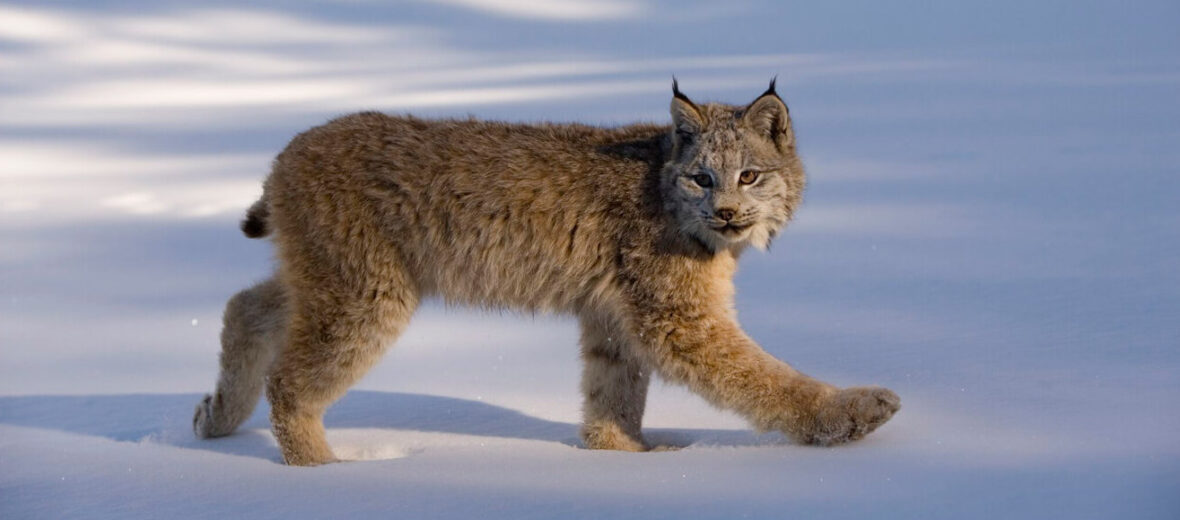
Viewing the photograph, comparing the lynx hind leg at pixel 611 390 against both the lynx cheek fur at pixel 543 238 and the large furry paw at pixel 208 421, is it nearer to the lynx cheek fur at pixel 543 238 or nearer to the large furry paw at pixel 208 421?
the lynx cheek fur at pixel 543 238

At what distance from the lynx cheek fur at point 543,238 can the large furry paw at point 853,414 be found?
25 centimetres

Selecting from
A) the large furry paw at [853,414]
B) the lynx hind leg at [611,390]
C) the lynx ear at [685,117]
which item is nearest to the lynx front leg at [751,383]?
the large furry paw at [853,414]

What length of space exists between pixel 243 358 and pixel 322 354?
607mm

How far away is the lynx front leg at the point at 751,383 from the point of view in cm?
421

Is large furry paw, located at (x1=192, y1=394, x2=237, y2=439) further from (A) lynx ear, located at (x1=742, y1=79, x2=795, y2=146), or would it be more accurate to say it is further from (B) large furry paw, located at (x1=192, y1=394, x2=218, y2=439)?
(A) lynx ear, located at (x1=742, y1=79, x2=795, y2=146)

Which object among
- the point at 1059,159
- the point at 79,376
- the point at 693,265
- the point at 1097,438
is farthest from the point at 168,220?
the point at 1097,438

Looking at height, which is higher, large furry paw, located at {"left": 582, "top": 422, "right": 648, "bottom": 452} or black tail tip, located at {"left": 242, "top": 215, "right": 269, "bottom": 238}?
black tail tip, located at {"left": 242, "top": 215, "right": 269, "bottom": 238}

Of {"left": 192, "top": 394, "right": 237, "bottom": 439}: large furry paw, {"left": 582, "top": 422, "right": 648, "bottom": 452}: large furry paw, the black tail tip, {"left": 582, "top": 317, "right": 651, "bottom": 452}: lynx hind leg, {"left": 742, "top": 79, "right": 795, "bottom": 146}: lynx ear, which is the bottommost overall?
{"left": 192, "top": 394, "right": 237, "bottom": 439}: large furry paw

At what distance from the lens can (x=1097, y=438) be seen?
3883 mm

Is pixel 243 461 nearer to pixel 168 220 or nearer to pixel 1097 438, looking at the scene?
pixel 1097 438

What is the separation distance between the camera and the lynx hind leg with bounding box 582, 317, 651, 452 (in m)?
4.84

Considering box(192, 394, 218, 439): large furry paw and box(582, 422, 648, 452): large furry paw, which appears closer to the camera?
box(582, 422, 648, 452): large furry paw

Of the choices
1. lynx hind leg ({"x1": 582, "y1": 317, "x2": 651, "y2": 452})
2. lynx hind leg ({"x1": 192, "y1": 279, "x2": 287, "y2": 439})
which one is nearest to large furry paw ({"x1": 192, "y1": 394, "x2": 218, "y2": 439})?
lynx hind leg ({"x1": 192, "y1": 279, "x2": 287, "y2": 439})

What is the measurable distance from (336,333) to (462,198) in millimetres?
648
